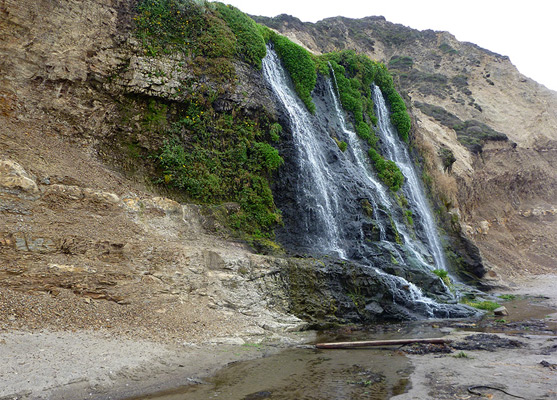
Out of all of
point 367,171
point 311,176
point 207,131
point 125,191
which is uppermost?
point 207,131

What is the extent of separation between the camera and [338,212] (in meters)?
17.3

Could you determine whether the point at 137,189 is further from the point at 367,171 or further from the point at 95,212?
the point at 367,171

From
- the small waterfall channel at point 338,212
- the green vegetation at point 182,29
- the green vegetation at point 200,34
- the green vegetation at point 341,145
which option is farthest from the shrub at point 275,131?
the green vegetation at point 341,145

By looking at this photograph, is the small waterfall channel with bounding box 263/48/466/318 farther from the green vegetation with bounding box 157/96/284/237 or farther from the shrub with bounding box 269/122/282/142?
the green vegetation with bounding box 157/96/284/237

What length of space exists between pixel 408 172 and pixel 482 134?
680 inches

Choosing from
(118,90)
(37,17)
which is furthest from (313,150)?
(37,17)

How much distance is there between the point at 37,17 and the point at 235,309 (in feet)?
41.4

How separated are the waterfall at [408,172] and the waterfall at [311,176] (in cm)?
822

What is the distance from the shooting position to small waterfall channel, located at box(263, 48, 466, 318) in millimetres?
15117

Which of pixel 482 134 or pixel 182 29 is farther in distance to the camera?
pixel 482 134

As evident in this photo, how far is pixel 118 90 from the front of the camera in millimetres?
14625

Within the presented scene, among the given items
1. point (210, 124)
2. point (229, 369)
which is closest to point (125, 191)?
point (210, 124)

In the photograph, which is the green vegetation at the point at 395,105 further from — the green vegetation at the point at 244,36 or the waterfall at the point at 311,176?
the green vegetation at the point at 244,36

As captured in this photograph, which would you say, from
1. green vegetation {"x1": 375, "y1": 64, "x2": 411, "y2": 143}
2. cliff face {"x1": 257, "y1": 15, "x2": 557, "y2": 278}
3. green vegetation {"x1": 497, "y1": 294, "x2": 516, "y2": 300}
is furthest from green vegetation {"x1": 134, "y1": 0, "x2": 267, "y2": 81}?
green vegetation {"x1": 497, "y1": 294, "x2": 516, "y2": 300}
